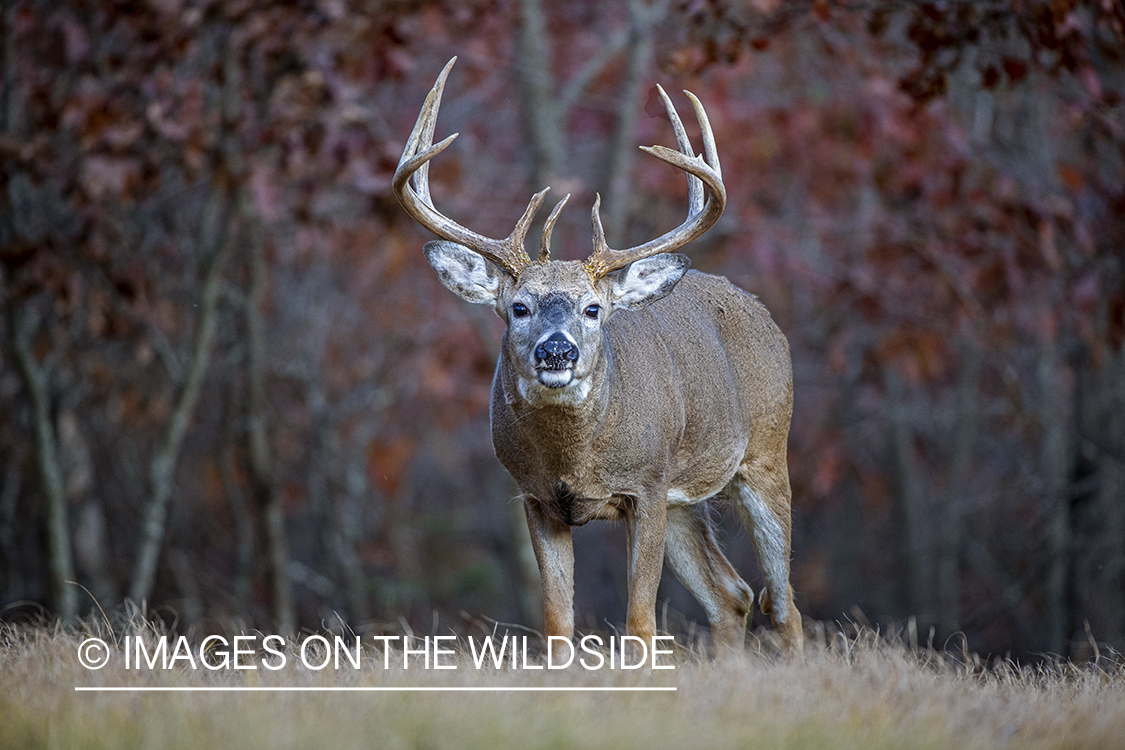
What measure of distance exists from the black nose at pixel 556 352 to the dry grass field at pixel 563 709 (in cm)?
112

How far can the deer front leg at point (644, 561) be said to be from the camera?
5070 mm

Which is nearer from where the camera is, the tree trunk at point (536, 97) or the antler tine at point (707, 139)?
the antler tine at point (707, 139)

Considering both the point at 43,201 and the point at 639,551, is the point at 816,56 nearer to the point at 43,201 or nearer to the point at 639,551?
the point at 43,201

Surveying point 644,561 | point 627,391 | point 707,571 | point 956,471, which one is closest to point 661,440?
point 627,391

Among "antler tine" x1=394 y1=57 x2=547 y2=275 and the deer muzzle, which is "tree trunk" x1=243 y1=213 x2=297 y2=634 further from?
the deer muzzle

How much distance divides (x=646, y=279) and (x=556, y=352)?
2.60 feet

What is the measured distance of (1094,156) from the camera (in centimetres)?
873

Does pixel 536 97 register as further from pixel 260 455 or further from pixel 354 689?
pixel 354 689

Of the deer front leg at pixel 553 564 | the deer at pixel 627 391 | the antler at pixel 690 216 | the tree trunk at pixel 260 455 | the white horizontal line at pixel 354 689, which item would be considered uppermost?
the antler at pixel 690 216

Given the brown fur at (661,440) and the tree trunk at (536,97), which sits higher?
the tree trunk at (536,97)

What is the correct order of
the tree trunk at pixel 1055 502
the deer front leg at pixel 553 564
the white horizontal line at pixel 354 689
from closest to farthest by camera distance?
1. the white horizontal line at pixel 354 689
2. the deer front leg at pixel 553 564
3. the tree trunk at pixel 1055 502

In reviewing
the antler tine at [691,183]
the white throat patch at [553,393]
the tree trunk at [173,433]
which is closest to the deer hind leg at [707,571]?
the white throat patch at [553,393]

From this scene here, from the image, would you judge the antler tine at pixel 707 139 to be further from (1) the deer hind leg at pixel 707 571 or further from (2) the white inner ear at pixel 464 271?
(1) the deer hind leg at pixel 707 571

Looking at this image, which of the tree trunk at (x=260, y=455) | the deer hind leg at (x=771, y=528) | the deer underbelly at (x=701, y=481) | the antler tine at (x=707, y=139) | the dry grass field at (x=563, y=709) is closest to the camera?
the dry grass field at (x=563, y=709)
